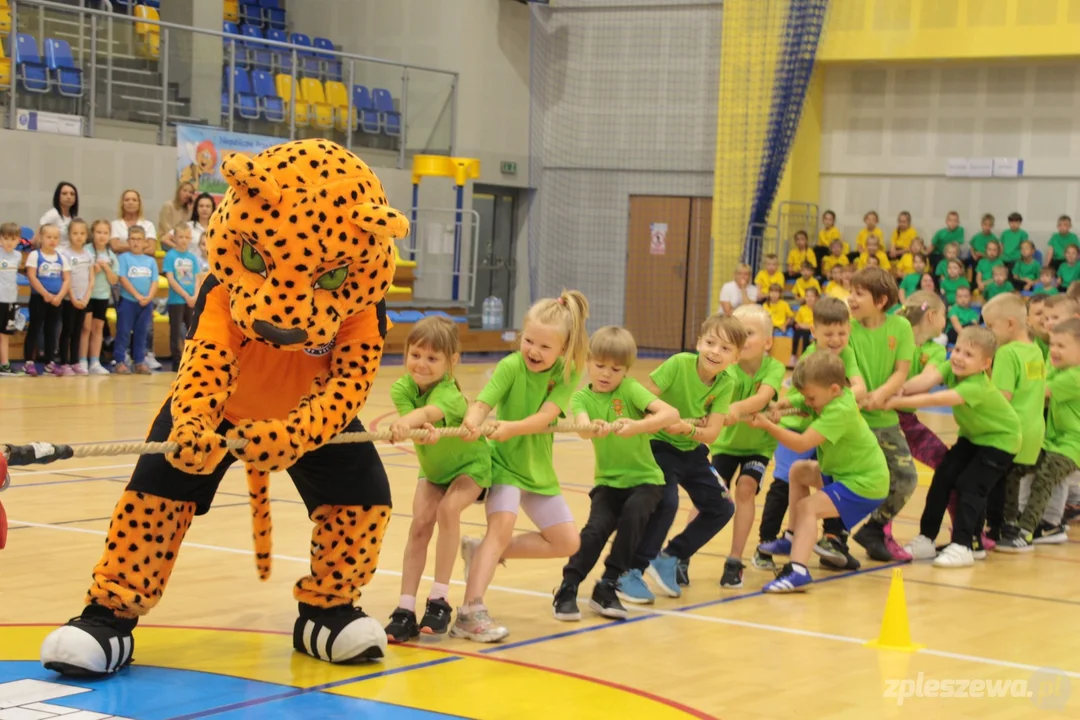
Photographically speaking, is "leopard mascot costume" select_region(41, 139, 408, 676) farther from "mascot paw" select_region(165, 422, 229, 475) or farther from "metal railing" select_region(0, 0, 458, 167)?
"metal railing" select_region(0, 0, 458, 167)

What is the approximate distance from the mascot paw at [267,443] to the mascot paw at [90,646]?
710 millimetres

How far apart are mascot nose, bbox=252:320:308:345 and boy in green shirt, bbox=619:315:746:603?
2028 mm

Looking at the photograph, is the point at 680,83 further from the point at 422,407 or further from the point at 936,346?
the point at 422,407

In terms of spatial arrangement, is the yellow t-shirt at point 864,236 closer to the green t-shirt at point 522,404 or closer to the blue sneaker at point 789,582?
the blue sneaker at point 789,582

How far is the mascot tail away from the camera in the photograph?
15.4 ft

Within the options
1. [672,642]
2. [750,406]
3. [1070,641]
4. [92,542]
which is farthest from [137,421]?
[1070,641]

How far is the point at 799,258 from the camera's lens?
70.0 feet

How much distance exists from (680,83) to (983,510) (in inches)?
657

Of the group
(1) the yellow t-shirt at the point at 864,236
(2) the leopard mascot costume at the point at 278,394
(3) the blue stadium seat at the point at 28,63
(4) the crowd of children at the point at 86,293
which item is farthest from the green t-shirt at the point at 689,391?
(1) the yellow t-shirt at the point at 864,236

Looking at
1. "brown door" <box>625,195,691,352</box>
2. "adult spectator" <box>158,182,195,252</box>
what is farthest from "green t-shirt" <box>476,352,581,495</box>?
"brown door" <box>625,195,691,352</box>

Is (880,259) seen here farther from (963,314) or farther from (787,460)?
(787,460)

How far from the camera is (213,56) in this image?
17.8 metres

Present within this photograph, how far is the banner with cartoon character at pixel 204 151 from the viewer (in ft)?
56.7

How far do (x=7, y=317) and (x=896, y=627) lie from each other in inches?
433
